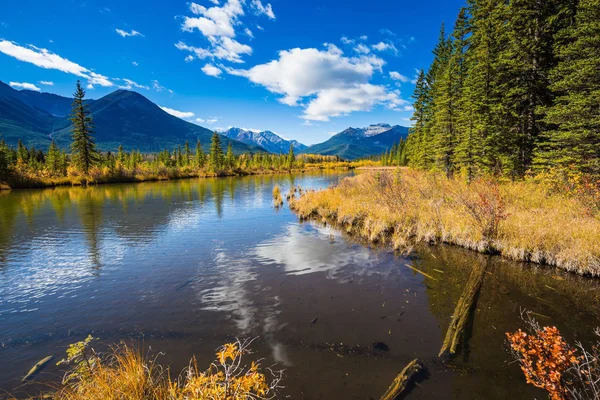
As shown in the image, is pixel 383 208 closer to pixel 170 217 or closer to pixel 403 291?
pixel 403 291

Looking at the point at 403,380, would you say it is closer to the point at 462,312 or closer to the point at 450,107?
the point at 462,312

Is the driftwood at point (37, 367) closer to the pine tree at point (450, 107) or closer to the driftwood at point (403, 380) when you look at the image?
the driftwood at point (403, 380)

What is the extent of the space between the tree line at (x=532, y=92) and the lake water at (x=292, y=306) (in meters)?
11.1

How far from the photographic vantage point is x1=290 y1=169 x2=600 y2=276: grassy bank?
388 inches

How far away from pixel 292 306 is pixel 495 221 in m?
10.4

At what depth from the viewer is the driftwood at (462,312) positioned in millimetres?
5951

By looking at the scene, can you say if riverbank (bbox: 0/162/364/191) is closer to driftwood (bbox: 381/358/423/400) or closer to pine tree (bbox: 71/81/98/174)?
pine tree (bbox: 71/81/98/174)

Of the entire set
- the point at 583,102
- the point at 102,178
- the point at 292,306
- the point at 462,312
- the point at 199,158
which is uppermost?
the point at 199,158

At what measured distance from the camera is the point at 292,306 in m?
7.93

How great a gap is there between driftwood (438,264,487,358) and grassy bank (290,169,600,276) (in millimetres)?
2611

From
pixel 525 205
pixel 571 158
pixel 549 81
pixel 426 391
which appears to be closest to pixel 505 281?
pixel 426 391

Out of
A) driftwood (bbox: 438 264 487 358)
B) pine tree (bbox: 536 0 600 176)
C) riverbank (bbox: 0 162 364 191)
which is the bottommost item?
driftwood (bbox: 438 264 487 358)

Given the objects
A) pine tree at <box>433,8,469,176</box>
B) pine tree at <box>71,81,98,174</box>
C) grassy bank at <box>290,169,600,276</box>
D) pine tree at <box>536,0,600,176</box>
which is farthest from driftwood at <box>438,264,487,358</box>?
pine tree at <box>71,81,98,174</box>

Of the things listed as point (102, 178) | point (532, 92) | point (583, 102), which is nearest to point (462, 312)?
point (583, 102)
